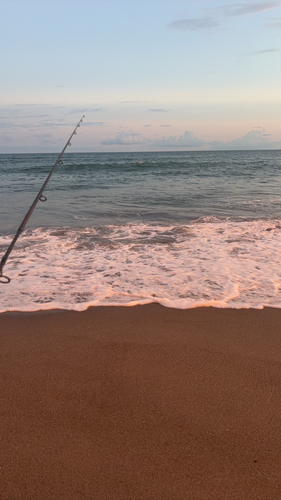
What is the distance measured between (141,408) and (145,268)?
2648mm

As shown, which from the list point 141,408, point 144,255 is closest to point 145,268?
point 144,255

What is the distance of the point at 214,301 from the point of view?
3664 millimetres

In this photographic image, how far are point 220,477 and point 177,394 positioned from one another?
0.61 meters

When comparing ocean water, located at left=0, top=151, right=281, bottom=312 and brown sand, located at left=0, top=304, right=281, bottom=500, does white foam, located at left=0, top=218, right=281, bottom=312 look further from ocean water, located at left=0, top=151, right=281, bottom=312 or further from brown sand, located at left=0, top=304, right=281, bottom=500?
brown sand, located at left=0, top=304, right=281, bottom=500

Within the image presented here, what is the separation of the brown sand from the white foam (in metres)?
0.45

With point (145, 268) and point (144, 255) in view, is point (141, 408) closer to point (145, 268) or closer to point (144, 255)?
point (145, 268)

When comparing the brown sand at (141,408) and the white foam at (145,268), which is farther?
the white foam at (145,268)

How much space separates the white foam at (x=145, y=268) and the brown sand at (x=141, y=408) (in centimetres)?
45

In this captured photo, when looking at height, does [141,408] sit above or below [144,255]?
below

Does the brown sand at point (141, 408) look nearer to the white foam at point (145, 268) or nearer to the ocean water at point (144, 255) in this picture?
the white foam at point (145, 268)

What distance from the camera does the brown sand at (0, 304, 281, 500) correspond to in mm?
1715

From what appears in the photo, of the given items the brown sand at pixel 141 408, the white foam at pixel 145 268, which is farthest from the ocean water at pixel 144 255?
the brown sand at pixel 141 408

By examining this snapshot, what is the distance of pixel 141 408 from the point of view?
2.18 m

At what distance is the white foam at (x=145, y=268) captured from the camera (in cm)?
376
